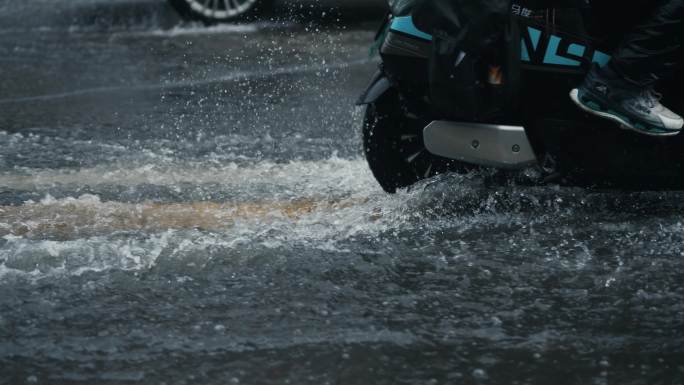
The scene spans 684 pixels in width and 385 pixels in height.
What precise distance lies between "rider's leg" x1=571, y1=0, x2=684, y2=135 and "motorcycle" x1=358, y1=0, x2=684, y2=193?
0.08 meters

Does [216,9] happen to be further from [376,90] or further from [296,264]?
[296,264]

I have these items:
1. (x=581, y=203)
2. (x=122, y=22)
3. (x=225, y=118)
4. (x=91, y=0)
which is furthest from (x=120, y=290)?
(x=91, y=0)

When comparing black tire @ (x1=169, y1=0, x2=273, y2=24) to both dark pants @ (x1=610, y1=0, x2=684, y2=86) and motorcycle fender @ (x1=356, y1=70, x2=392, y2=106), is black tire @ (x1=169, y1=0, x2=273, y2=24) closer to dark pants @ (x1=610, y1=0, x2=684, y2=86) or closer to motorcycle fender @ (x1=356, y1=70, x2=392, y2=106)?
motorcycle fender @ (x1=356, y1=70, x2=392, y2=106)

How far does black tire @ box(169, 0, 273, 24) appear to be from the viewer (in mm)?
8914

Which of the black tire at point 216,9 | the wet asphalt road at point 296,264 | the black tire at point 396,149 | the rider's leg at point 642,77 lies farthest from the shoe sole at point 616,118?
the black tire at point 216,9

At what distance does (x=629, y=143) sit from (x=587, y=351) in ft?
3.81

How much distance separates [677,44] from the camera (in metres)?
4.29

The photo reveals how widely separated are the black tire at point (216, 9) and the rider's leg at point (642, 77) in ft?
15.9

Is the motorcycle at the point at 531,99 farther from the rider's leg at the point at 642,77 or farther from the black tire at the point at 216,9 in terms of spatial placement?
the black tire at the point at 216,9

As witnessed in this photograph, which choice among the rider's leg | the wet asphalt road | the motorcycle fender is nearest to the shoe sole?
the rider's leg

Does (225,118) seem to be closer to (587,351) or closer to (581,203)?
(581,203)

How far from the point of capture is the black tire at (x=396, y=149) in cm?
478

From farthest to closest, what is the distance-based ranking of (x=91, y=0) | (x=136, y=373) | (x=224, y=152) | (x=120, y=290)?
1. (x=91, y=0)
2. (x=224, y=152)
3. (x=120, y=290)
4. (x=136, y=373)

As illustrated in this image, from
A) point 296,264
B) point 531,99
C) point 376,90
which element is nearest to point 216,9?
point 376,90
